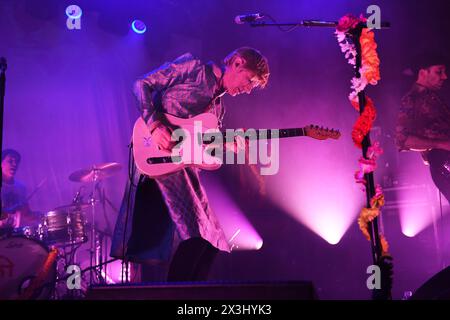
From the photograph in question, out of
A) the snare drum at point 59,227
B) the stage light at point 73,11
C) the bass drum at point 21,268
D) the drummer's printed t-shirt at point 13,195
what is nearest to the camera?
the bass drum at point 21,268

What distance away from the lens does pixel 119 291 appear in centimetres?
245

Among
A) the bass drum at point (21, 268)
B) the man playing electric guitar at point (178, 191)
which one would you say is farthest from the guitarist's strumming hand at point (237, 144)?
the bass drum at point (21, 268)

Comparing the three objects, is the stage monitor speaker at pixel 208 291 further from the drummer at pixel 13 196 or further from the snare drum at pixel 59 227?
the drummer at pixel 13 196

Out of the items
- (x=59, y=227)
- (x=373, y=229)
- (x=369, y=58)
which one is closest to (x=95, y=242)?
(x=59, y=227)

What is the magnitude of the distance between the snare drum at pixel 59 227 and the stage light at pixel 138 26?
112 inches

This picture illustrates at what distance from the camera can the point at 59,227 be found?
582 centimetres

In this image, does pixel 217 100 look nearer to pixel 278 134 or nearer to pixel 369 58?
pixel 278 134

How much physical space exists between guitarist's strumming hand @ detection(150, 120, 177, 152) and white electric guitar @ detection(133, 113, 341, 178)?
0.03m

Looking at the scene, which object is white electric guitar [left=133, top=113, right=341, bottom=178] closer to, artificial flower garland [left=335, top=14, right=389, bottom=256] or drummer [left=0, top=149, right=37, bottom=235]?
artificial flower garland [left=335, top=14, right=389, bottom=256]

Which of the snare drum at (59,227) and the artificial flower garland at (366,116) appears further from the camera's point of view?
the snare drum at (59,227)

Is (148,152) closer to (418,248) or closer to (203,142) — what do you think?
(203,142)

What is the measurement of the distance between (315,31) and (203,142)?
150 inches

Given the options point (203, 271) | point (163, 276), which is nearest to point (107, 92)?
point (163, 276)

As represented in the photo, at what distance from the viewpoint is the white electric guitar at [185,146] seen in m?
3.46
